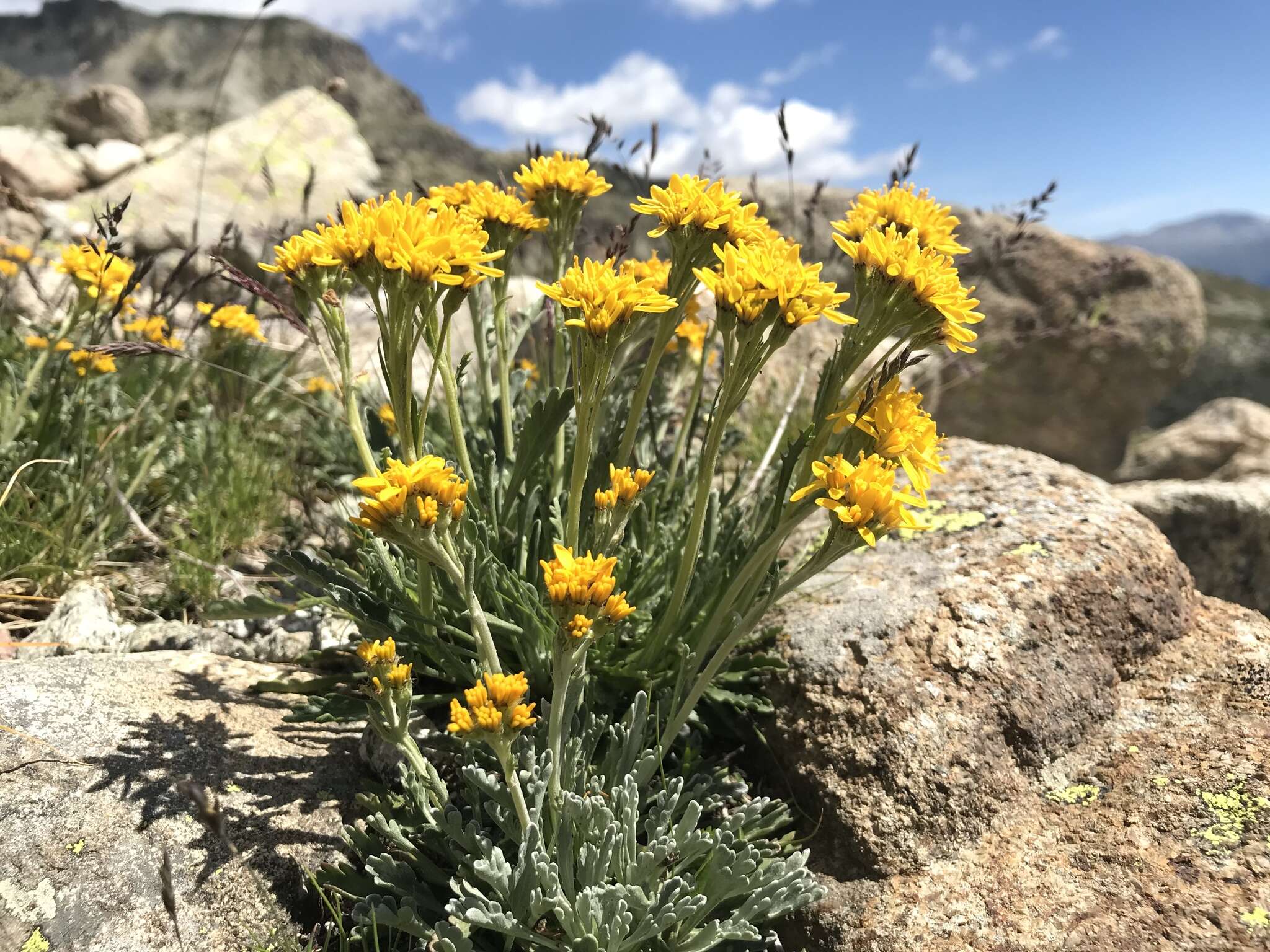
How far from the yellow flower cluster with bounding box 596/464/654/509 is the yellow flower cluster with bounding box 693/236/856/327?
458 mm

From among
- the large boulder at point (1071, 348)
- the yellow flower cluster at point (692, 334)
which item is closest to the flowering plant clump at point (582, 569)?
the yellow flower cluster at point (692, 334)

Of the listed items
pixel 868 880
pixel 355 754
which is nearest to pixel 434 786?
pixel 355 754

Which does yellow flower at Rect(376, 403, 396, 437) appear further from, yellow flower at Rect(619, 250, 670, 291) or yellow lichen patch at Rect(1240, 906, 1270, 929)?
yellow lichen patch at Rect(1240, 906, 1270, 929)

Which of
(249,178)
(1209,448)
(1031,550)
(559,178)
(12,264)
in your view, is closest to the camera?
(559,178)

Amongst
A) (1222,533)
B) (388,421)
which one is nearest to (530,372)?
(388,421)

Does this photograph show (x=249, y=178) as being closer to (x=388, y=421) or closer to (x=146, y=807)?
(x=388, y=421)

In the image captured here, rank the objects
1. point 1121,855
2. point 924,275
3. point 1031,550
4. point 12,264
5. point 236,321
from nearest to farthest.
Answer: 1. point 924,275
2. point 1121,855
3. point 1031,550
4. point 236,321
5. point 12,264

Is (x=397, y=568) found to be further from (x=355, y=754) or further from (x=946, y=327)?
(x=946, y=327)

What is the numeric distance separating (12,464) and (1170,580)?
4.67 meters

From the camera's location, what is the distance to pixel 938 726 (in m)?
2.40

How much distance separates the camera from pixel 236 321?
407cm

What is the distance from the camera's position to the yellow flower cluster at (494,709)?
1.73m

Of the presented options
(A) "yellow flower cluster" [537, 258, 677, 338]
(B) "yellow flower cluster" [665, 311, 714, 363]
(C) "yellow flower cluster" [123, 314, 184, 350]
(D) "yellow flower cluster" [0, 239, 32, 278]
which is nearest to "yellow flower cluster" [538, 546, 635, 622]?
(A) "yellow flower cluster" [537, 258, 677, 338]

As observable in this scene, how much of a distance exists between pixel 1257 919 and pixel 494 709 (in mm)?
1749
